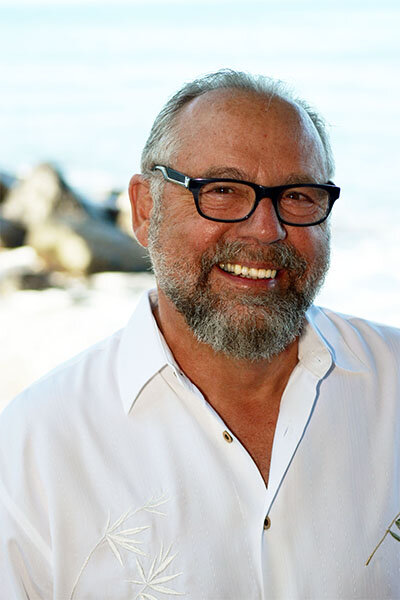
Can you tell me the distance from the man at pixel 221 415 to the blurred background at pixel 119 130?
11.8 inches

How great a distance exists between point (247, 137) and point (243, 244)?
0.23m

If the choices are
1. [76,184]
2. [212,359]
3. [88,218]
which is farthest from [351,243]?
[212,359]

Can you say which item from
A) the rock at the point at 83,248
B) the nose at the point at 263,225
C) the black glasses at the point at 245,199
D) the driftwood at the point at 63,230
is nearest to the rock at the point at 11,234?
the driftwood at the point at 63,230

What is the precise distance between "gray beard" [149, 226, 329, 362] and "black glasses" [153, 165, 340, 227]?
0.07 metres

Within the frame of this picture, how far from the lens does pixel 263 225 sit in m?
1.76

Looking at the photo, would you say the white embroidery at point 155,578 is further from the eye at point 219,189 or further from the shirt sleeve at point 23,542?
the eye at point 219,189

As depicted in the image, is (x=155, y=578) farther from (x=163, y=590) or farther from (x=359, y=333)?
(x=359, y=333)

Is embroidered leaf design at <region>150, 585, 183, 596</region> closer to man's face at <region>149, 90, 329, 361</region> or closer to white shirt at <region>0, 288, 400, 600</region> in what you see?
white shirt at <region>0, 288, 400, 600</region>

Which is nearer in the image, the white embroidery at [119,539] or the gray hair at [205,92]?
the white embroidery at [119,539]

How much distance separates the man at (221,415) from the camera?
64.1 inches

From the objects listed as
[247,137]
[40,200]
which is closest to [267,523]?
[247,137]

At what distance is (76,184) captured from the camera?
39.7 feet

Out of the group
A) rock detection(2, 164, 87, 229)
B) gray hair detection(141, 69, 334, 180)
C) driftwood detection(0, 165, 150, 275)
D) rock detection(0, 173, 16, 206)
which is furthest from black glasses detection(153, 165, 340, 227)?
rock detection(0, 173, 16, 206)

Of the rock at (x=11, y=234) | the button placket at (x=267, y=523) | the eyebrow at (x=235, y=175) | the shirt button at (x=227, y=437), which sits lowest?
the rock at (x=11, y=234)
